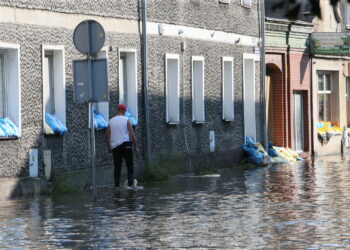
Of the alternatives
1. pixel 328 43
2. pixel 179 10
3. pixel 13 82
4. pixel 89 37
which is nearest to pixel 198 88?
pixel 179 10

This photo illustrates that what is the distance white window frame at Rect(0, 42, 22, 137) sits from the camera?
19.4 meters

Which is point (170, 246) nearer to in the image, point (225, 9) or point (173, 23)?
point (173, 23)

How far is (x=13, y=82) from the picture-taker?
19.4 metres

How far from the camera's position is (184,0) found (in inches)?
1051

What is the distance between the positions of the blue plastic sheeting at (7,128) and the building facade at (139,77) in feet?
0.44

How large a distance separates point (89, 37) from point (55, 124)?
164 inches

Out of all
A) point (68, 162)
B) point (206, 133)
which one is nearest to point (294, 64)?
point (206, 133)

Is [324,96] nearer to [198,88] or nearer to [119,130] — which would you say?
[198,88]

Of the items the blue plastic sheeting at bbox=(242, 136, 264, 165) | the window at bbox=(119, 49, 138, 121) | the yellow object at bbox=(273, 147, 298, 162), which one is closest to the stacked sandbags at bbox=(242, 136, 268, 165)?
the blue plastic sheeting at bbox=(242, 136, 264, 165)

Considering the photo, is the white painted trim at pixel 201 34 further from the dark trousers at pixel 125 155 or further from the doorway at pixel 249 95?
the dark trousers at pixel 125 155

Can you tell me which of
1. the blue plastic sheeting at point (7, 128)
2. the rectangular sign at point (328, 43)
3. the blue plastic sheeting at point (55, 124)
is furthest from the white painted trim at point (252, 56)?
the blue plastic sheeting at point (7, 128)

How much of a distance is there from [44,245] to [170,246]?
4.35ft

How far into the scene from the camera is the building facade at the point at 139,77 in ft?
64.0

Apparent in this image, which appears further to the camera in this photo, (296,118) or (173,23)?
(296,118)
